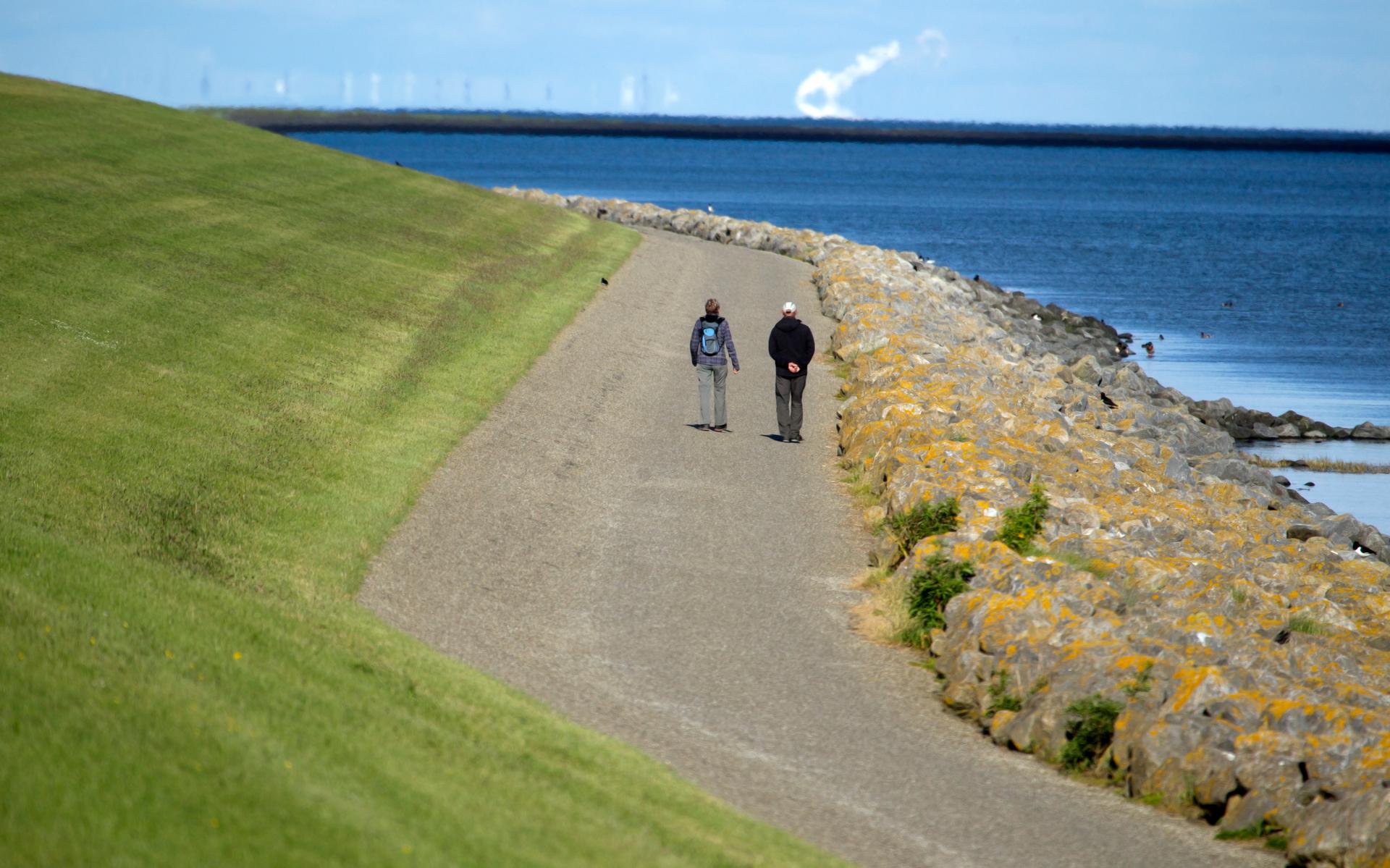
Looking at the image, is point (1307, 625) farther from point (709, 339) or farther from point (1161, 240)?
A: point (1161, 240)

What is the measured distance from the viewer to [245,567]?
11242mm

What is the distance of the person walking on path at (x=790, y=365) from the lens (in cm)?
1858

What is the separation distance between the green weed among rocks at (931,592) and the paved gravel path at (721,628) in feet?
0.99

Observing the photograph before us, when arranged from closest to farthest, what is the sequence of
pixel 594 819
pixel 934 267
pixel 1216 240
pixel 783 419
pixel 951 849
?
pixel 594 819 < pixel 951 849 < pixel 783 419 < pixel 934 267 < pixel 1216 240

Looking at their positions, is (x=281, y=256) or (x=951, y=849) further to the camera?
(x=281, y=256)

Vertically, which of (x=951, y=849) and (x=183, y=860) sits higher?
(x=183, y=860)

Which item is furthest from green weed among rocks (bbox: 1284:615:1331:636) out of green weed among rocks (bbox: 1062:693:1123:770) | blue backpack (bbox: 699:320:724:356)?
blue backpack (bbox: 699:320:724:356)

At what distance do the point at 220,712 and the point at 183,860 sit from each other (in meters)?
1.62

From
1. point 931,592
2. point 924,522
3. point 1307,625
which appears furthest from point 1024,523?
point 1307,625

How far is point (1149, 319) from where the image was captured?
49.8m

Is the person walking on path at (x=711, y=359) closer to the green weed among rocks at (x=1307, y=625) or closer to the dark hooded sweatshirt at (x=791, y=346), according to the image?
the dark hooded sweatshirt at (x=791, y=346)

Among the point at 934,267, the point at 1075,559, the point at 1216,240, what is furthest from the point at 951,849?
the point at 1216,240

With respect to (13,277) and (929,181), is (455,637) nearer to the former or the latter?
(13,277)

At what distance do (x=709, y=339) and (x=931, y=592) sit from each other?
26.0ft
